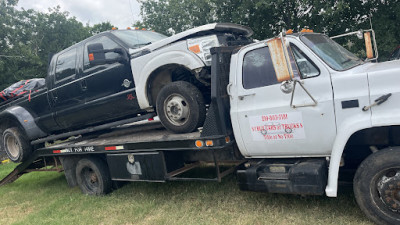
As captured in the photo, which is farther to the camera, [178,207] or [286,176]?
[178,207]

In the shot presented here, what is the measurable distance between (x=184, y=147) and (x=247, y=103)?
Answer: 990 mm

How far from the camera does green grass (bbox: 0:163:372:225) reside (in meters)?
3.84

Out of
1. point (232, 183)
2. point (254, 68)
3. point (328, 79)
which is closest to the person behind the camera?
point (328, 79)

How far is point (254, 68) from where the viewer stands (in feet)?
12.7

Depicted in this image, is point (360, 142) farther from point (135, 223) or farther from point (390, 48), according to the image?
point (390, 48)

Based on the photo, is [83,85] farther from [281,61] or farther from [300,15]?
[300,15]

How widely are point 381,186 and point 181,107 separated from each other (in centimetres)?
238

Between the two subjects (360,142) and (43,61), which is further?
(43,61)

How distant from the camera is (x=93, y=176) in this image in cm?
572

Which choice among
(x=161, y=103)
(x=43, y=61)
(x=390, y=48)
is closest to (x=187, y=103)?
(x=161, y=103)

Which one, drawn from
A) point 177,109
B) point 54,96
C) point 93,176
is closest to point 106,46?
point 54,96

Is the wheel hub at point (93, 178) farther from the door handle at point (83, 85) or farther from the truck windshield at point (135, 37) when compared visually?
the truck windshield at point (135, 37)

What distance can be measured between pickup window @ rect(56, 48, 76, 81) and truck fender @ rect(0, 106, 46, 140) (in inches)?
42.1

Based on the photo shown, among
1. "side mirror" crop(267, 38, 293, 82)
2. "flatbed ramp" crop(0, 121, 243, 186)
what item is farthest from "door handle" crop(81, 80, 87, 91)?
"side mirror" crop(267, 38, 293, 82)
